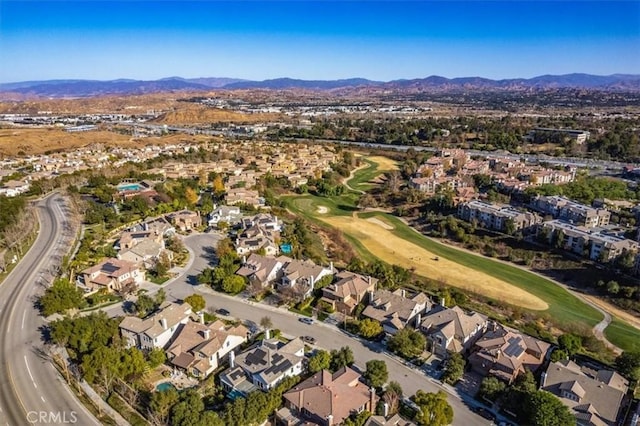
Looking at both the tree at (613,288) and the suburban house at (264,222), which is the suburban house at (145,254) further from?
the tree at (613,288)

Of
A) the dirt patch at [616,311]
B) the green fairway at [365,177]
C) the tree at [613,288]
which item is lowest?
the green fairway at [365,177]

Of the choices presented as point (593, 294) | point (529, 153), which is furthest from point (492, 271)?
point (529, 153)

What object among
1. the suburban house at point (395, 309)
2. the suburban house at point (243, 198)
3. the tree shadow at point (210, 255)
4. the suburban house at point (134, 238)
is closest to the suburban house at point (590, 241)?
the suburban house at point (395, 309)

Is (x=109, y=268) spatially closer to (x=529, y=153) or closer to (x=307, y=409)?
(x=307, y=409)

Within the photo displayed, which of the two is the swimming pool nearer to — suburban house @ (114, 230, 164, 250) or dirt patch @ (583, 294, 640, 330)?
suburban house @ (114, 230, 164, 250)

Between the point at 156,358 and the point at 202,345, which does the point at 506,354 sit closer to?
→ the point at 202,345

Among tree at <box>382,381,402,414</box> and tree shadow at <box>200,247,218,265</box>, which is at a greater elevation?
tree at <box>382,381,402,414</box>

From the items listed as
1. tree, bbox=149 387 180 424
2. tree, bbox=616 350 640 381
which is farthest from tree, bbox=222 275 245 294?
tree, bbox=616 350 640 381
